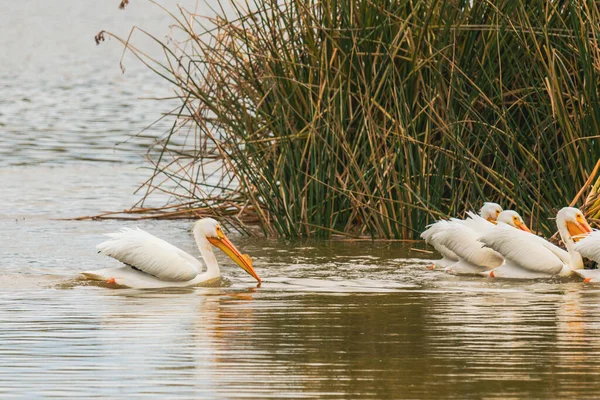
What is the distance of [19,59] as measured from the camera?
165 feet

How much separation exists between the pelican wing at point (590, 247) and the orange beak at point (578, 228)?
13.7 inches

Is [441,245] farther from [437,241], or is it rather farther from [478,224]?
[478,224]

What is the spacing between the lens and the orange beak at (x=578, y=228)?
32.8ft

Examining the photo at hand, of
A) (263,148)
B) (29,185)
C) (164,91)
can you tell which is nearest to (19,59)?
(164,91)

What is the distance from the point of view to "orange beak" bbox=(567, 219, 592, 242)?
32.8 feet

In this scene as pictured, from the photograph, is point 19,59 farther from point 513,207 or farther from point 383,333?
point 383,333

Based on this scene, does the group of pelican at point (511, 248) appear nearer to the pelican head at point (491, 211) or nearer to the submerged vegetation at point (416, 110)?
the pelican head at point (491, 211)

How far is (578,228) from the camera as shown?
1003 centimetres

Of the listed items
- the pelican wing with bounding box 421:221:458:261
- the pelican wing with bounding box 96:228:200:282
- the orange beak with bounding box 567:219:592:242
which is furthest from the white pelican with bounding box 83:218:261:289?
the orange beak with bounding box 567:219:592:242

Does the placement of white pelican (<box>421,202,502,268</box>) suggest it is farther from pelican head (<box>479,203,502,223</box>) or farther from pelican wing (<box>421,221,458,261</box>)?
pelican head (<box>479,203,502,223</box>)

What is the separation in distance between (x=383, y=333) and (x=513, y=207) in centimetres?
432

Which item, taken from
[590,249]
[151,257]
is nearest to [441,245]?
[590,249]

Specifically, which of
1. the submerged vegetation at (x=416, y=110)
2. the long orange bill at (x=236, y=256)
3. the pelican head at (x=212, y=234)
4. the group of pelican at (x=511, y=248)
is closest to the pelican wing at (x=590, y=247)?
the group of pelican at (x=511, y=248)

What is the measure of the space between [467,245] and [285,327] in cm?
269
